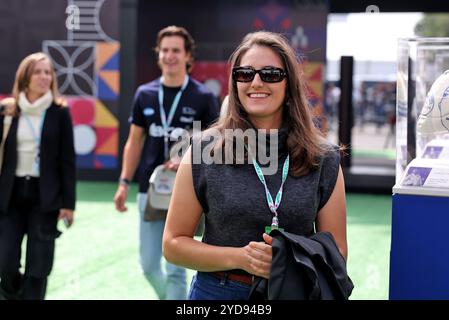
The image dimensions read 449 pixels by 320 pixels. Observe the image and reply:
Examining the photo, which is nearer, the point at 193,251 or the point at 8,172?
the point at 193,251

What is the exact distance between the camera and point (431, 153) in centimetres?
271

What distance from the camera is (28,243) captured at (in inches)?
172

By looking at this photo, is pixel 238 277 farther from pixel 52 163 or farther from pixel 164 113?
pixel 52 163

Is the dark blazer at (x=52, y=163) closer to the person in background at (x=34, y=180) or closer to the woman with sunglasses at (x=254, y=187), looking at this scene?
the person in background at (x=34, y=180)

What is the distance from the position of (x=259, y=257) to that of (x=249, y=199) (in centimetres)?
20

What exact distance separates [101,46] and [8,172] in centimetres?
704

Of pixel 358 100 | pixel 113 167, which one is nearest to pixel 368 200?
pixel 113 167

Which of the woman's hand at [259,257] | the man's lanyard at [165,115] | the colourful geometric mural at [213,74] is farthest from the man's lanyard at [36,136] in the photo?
the colourful geometric mural at [213,74]

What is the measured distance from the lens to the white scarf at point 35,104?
4.40 m

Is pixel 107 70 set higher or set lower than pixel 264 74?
higher

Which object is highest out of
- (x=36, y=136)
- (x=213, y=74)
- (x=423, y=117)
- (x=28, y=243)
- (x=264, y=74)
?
(x=213, y=74)

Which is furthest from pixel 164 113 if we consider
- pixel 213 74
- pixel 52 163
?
pixel 213 74
